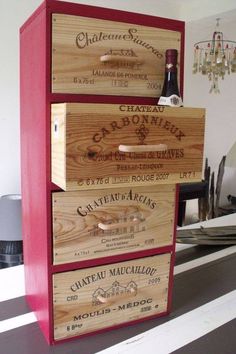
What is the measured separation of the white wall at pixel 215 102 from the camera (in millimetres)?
3164

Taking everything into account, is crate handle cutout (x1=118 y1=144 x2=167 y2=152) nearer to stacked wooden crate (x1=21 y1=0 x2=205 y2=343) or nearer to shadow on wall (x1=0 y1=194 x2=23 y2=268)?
stacked wooden crate (x1=21 y1=0 x2=205 y2=343)

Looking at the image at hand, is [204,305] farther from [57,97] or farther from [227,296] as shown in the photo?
[57,97]

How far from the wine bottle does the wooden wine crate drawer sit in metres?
0.04

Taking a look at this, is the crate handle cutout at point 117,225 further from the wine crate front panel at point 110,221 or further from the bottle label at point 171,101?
the bottle label at point 171,101

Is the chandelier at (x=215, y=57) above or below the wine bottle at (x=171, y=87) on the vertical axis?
above

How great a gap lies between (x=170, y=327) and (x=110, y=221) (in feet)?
0.91

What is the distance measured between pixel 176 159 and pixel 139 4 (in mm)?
2466

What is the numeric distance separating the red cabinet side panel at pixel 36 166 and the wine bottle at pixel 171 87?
234 millimetres

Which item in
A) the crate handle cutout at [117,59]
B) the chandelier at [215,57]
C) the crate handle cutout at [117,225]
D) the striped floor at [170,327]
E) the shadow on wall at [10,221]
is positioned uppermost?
the chandelier at [215,57]

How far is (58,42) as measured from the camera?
611mm

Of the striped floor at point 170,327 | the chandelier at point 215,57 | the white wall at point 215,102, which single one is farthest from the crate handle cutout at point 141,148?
the white wall at point 215,102

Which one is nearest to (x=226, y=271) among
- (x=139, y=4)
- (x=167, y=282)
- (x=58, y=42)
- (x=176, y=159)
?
(x=167, y=282)

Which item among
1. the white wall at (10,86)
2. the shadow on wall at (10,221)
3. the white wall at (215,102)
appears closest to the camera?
the shadow on wall at (10,221)

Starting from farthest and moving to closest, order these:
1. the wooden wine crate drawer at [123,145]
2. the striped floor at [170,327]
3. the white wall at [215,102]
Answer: the white wall at [215,102] → the striped floor at [170,327] → the wooden wine crate drawer at [123,145]
